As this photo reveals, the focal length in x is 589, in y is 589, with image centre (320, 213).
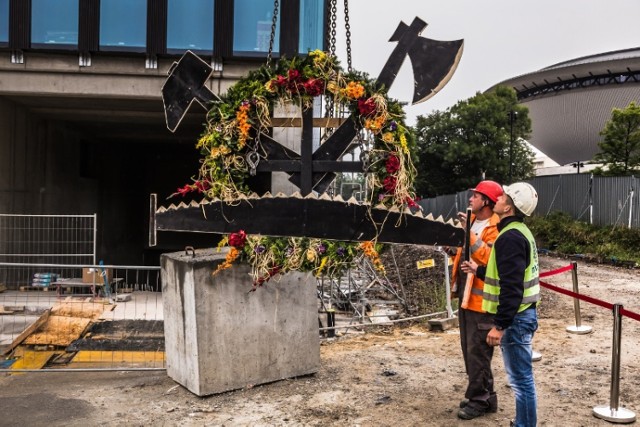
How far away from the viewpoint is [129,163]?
28.9m

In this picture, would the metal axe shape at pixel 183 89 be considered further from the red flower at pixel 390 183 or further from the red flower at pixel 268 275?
the red flower at pixel 390 183

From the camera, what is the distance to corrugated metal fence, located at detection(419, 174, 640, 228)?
69.7 ft

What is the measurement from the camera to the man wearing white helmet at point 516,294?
4.30 m

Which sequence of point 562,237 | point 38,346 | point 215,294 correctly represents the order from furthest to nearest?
point 562,237, point 38,346, point 215,294

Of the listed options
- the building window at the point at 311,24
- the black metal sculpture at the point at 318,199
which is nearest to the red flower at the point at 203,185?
the black metal sculpture at the point at 318,199

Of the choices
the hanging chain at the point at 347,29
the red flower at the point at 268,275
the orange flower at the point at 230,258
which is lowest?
the red flower at the point at 268,275

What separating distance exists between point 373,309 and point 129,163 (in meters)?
18.9

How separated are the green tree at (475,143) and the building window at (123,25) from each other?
2834 cm

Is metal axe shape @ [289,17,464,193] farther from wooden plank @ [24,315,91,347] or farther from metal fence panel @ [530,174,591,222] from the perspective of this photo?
metal fence panel @ [530,174,591,222]

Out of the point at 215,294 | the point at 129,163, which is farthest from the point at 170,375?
the point at 129,163

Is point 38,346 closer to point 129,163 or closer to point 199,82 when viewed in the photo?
point 199,82

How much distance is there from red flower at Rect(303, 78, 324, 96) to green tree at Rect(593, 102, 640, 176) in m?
28.8

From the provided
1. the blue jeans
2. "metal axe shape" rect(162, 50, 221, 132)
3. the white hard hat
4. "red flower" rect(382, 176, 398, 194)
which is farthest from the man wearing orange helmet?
"metal axe shape" rect(162, 50, 221, 132)

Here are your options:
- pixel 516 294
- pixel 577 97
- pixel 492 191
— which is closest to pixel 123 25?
pixel 492 191
